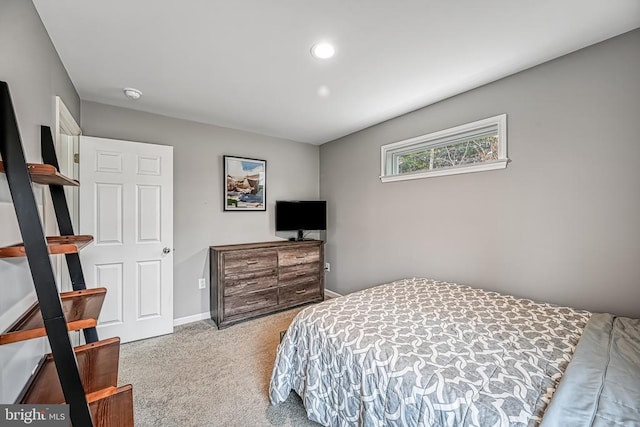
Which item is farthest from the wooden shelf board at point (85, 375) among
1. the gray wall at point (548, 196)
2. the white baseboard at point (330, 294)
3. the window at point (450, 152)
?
the white baseboard at point (330, 294)

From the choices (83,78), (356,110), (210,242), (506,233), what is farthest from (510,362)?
(83,78)

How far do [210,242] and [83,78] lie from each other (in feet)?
6.25

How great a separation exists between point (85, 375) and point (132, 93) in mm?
2291

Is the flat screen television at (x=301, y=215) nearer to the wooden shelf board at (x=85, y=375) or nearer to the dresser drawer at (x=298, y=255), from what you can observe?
the dresser drawer at (x=298, y=255)

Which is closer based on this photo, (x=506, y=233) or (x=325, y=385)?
(x=325, y=385)

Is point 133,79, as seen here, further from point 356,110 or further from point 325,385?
point 325,385

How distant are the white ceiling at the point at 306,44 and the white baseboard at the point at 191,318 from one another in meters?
2.34

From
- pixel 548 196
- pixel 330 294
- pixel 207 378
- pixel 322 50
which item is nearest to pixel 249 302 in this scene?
pixel 207 378

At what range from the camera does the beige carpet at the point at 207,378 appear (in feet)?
5.45

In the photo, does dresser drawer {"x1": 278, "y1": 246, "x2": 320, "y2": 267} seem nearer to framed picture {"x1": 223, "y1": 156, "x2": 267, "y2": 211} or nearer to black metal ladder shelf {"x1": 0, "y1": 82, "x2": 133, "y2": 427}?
framed picture {"x1": 223, "y1": 156, "x2": 267, "y2": 211}

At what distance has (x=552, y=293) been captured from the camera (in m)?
1.94

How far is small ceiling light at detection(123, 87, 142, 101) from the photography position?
2.32 m

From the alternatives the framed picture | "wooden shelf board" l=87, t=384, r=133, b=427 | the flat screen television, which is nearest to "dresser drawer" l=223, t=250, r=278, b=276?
the flat screen television

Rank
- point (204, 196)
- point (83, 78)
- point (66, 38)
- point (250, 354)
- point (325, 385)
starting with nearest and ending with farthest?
point (325, 385), point (66, 38), point (83, 78), point (250, 354), point (204, 196)
